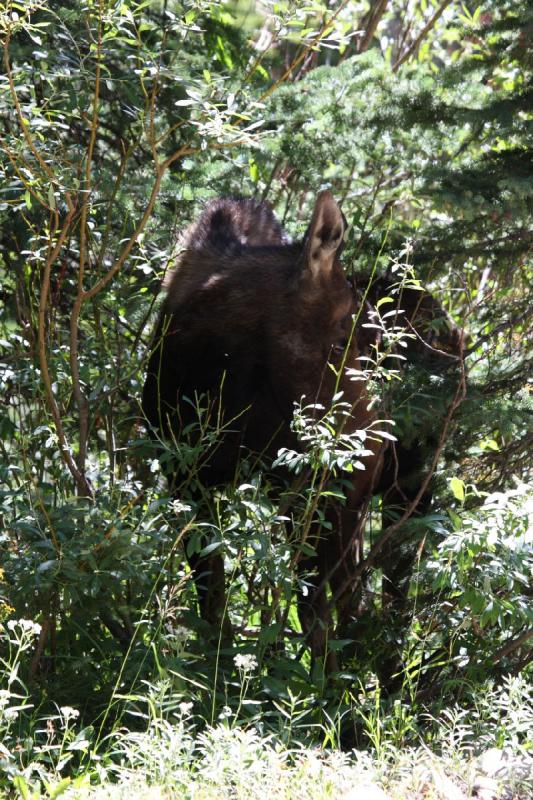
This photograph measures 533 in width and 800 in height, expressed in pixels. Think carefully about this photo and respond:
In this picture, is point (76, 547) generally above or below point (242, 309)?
below

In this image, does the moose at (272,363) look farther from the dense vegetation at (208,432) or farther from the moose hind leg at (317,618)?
the dense vegetation at (208,432)

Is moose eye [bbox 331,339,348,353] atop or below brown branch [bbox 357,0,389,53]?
below

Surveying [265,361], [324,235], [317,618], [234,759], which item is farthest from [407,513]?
[234,759]

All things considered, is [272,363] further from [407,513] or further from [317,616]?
[317,616]

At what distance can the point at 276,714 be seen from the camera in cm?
388

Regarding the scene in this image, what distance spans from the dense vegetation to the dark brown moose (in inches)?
5.8

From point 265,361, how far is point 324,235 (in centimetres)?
63

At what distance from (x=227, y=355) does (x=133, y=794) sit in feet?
7.15

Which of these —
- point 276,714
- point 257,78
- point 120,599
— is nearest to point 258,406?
point 120,599

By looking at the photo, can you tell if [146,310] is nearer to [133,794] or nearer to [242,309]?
[242,309]

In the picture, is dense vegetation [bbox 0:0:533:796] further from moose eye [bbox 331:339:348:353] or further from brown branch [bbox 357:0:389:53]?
brown branch [bbox 357:0:389:53]

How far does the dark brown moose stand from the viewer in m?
4.57

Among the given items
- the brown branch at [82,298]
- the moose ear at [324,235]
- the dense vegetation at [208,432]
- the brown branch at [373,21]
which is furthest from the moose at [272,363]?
the brown branch at [373,21]

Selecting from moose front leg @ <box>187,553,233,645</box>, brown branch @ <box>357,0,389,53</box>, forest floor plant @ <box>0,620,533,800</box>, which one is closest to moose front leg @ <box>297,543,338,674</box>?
moose front leg @ <box>187,553,233,645</box>
